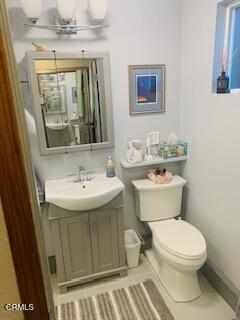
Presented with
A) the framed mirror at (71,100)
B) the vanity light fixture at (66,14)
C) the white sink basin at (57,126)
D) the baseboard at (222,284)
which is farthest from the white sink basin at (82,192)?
the vanity light fixture at (66,14)

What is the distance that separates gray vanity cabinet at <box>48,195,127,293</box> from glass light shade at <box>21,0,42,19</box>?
4.28 feet

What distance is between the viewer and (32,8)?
5.02 feet

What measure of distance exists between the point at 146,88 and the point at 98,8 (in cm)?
69

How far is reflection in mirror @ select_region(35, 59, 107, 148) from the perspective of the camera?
5.78 feet

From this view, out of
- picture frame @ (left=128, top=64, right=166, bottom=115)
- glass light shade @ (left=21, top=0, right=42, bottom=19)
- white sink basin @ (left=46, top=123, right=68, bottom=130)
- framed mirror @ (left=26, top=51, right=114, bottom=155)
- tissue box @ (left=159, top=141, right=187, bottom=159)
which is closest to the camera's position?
glass light shade @ (left=21, top=0, right=42, bottom=19)

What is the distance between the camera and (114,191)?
173 cm

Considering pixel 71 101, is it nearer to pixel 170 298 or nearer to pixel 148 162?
pixel 148 162

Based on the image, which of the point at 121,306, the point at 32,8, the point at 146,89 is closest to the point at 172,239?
the point at 121,306

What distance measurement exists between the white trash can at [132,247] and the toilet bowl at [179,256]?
0.24 meters

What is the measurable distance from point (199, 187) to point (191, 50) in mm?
1121

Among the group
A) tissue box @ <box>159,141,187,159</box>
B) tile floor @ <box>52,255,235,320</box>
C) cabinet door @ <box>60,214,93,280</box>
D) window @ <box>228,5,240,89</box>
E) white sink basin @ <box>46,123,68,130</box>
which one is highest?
window @ <box>228,5,240,89</box>

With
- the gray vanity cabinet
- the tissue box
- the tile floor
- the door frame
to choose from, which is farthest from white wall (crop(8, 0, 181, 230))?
the door frame

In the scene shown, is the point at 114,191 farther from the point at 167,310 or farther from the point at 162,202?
the point at 167,310

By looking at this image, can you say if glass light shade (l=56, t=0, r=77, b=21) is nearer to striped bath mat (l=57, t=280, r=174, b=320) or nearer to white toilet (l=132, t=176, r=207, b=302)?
white toilet (l=132, t=176, r=207, b=302)
